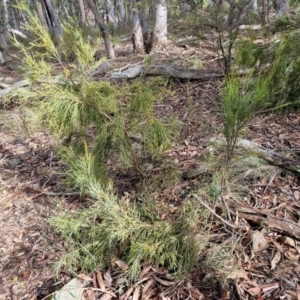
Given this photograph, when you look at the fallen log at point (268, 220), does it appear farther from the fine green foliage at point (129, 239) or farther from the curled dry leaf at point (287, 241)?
the fine green foliage at point (129, 239)

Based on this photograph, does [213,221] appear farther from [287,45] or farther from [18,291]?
[287,45]

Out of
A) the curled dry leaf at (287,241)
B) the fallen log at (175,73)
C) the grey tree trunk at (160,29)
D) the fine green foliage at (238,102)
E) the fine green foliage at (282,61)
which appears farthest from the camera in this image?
the grey tree trunk at (160,29)

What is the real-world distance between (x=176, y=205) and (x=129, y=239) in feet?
1.73

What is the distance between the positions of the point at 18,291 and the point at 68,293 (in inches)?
19.9

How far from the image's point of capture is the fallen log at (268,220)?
6.66 ft

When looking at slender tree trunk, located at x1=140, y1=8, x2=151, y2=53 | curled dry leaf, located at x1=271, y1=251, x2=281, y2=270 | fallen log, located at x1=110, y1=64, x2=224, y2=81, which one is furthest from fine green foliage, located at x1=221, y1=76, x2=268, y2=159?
slender tree trunk, located at x1=140, y1=8, x2=151, y2=53

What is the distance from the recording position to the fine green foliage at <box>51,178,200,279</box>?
6.50 ft

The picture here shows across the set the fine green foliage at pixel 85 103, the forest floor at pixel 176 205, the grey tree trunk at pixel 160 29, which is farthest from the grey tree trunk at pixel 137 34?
the fine green foliage at pixel 85 103

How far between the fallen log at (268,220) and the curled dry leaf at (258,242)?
0.33 feet

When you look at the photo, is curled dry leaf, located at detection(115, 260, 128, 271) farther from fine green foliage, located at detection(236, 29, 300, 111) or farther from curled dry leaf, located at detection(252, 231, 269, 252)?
fine green foliage, located at detection(236, 29, 300, 111)

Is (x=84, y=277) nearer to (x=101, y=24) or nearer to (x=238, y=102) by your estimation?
(x=238, y=102)

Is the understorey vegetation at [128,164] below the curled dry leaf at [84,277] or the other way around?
the other way around

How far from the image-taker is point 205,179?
2623mm

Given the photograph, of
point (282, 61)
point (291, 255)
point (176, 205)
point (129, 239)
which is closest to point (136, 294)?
point (129, 239)
